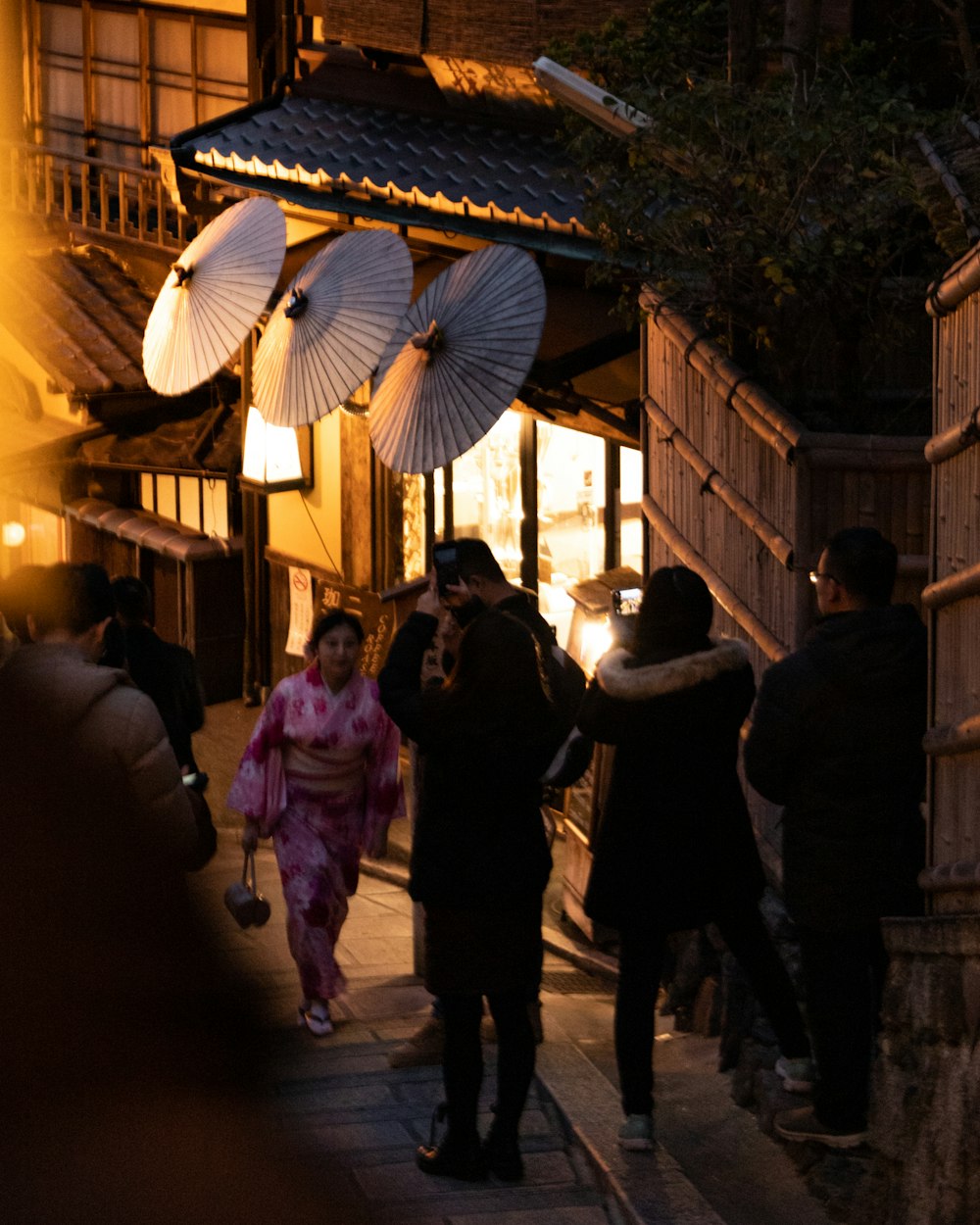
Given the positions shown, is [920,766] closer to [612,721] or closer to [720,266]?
[612,721]

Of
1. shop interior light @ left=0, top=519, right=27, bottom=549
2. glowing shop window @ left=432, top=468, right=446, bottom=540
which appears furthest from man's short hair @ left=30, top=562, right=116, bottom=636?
shop interior light @ left=0, top=519, right=27, bottom=549

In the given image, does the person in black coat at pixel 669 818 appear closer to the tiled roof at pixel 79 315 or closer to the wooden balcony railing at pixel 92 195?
the wooden balcony railing at pixel 92 195

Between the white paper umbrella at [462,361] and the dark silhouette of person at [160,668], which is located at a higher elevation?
the white paper umbrella at [462,361]

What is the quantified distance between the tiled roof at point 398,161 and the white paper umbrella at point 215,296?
49.8 inches

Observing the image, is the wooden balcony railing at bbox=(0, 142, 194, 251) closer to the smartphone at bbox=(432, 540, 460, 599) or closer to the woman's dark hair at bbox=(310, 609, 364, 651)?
the woman's dark hair at bbox=(310, 609, 364, 651)

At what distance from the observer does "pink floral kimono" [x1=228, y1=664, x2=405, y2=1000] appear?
27.5ft

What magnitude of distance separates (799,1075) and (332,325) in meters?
5.67

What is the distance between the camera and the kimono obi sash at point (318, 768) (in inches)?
332

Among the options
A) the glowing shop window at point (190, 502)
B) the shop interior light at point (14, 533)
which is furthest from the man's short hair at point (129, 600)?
the shop interior light at point (14, 533)

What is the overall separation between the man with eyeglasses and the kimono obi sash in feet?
9.53

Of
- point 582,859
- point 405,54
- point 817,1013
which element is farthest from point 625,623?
point 405,54

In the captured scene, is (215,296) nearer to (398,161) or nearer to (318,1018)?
(398,161)

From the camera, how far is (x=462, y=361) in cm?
949

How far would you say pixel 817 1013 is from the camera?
5.93 m
